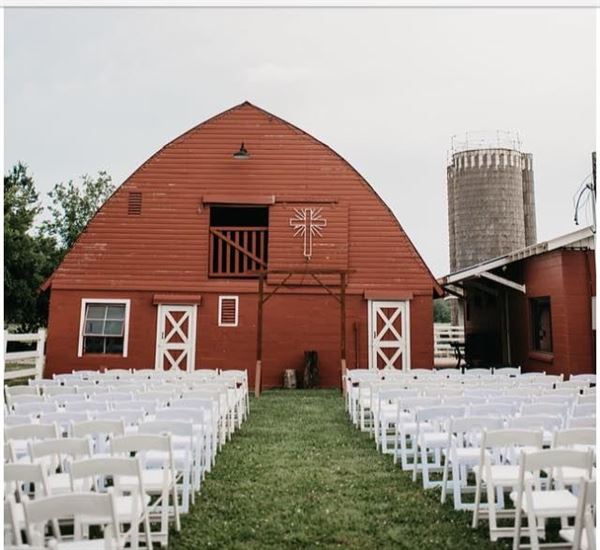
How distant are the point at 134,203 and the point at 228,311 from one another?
3854 mm

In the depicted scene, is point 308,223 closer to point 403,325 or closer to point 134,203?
point 403,325

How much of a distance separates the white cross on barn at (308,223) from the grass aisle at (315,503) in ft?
27.2

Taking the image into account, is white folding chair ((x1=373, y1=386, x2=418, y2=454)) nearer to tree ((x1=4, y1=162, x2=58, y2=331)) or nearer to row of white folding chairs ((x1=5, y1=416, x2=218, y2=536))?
row of white folding chairs ((x1=5, y1=416, x2=218, y2=536))

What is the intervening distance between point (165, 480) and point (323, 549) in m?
1.22

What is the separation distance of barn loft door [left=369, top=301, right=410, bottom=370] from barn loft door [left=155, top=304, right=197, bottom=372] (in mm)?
4561

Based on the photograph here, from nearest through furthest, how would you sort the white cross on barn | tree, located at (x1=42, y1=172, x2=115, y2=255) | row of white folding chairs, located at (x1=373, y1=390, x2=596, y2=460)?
row of white folding chairs, located at (x1=373, y1=390, x2=596, y2=460) < the white cross on barn < tree, located at (x1=42, y1=172, x2=115, y2=255)

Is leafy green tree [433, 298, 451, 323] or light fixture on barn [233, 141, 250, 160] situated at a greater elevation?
light fixture on barn [233, 141, 250, 160]

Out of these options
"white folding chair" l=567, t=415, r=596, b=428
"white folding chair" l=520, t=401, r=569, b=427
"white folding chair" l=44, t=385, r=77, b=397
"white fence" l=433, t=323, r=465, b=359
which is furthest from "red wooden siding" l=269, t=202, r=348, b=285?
"white fence" l=433, t=323, r=465, b=359

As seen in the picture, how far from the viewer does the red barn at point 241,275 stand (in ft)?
51.2

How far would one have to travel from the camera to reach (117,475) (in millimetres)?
4012

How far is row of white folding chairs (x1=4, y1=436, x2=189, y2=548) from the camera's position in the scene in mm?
3742

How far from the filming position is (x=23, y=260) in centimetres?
1944

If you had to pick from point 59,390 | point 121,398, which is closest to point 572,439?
point 121,398

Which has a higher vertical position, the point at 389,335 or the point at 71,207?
the point at 71,207
